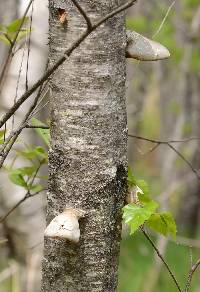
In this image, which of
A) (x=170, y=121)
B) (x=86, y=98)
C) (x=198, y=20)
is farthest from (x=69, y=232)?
(x=170, y=121)

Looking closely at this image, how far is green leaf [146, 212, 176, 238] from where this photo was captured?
134 cm

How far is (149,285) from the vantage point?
14.5ft

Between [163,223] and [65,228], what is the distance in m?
0.30

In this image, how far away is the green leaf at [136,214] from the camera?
120 centimetres

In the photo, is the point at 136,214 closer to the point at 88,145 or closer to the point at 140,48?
the point at 88,145

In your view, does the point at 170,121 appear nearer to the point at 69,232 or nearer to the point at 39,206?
the point at 39,206

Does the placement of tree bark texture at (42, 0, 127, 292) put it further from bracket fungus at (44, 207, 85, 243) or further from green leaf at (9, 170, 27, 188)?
green leaf at (9, 170, 27, 188)

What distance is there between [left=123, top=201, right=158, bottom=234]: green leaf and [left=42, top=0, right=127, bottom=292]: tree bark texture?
0.05m

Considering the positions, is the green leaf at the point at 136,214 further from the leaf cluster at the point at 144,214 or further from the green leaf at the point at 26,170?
the green leaf at the point at 26,170

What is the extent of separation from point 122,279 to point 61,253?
11.2 feet

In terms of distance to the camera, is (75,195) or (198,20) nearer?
(75,195)

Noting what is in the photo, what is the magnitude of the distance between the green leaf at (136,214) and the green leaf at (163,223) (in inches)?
3.3

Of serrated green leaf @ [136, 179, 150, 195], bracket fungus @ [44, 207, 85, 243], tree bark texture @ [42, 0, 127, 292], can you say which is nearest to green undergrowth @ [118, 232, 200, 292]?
serrated green leaf @ [136, 179, 150, 195]

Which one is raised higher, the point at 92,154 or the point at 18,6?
the point at 18,6
